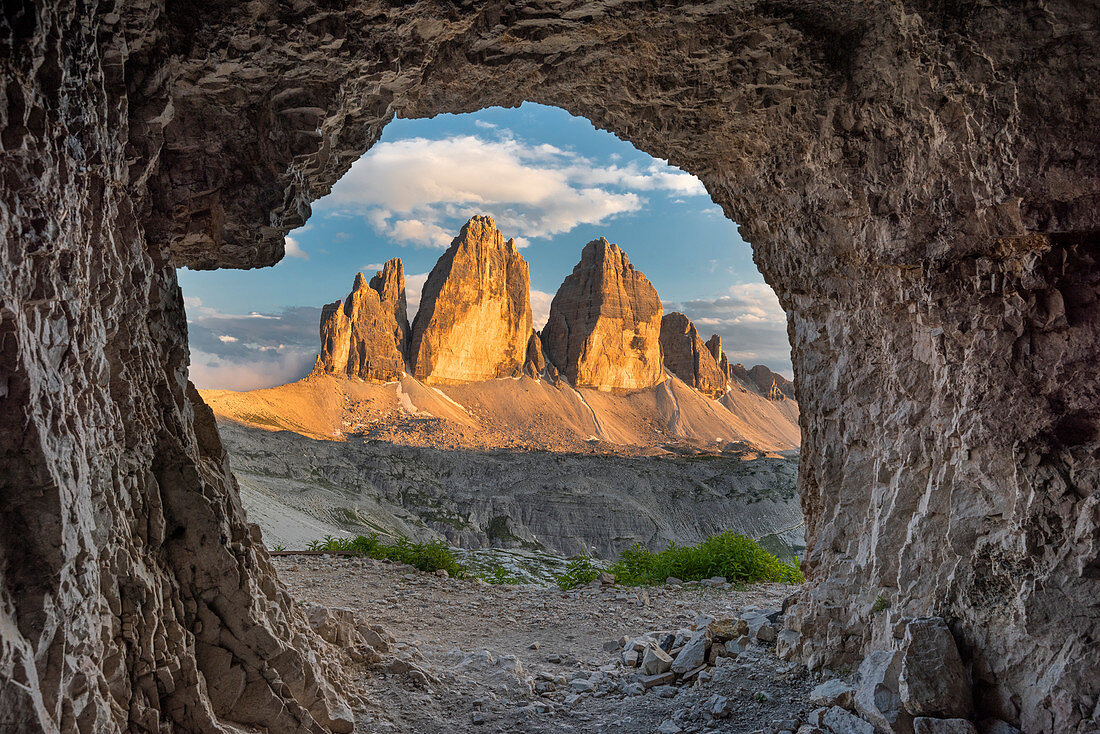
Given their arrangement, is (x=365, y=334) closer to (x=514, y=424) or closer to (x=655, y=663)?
(x=514, y=424)

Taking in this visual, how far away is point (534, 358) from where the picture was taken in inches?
3954

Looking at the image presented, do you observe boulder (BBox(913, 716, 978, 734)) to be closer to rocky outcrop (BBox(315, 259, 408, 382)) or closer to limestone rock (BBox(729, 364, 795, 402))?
rocky outcrop (BBox(315, 259, 408, 382))

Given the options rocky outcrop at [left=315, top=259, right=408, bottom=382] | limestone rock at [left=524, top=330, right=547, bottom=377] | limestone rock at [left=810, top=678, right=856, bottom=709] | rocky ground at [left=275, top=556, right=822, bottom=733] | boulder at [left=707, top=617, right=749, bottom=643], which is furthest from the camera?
limestone rock at [left=524, top=330, right=547, bottom=377]

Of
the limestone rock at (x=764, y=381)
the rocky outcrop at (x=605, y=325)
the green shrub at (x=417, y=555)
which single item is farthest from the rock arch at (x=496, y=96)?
the limestone rock at (x=764, y=381)

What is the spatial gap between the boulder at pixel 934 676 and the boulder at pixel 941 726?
0.19ft

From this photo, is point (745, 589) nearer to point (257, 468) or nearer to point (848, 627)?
point (848, 627)

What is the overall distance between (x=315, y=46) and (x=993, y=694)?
20.0 feet

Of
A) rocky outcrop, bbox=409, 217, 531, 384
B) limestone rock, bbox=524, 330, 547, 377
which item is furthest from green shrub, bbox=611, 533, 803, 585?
limestone rock, bbox=524, 330, 547, 377

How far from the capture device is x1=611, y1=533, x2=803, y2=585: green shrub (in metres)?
10.7

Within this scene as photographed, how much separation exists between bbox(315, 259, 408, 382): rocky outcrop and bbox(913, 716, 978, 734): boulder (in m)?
82.9

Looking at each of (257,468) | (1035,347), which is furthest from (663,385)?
(1035,347)

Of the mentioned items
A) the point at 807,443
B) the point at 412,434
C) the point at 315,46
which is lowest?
the point at 412,434

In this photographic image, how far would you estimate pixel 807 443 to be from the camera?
6.34 m

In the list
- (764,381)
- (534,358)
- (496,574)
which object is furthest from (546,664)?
(764,381)
